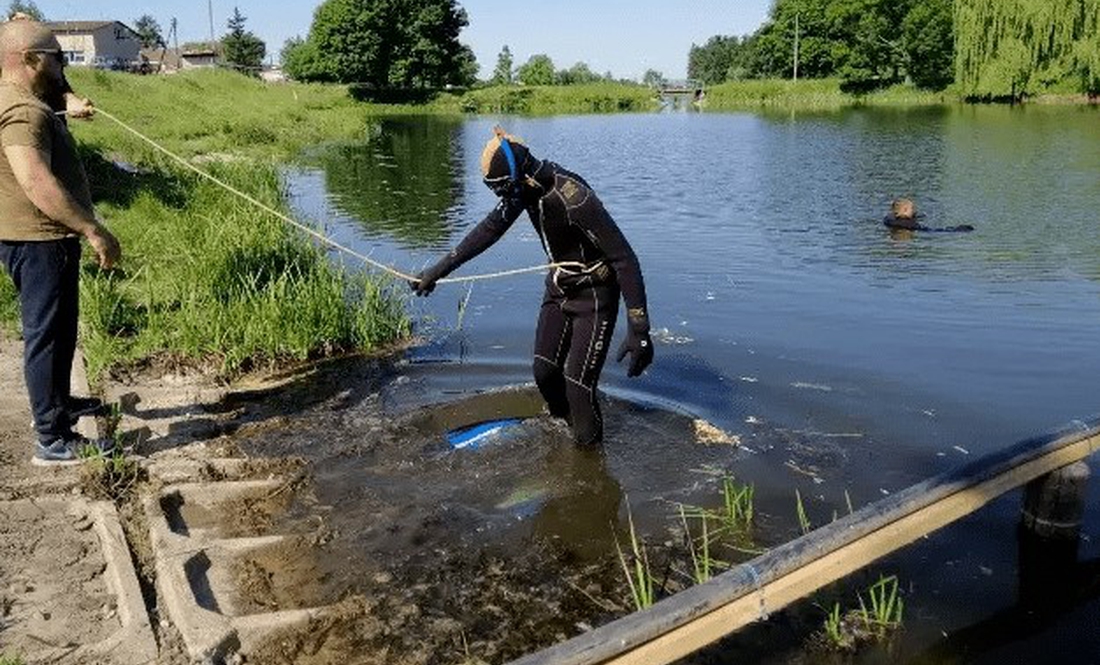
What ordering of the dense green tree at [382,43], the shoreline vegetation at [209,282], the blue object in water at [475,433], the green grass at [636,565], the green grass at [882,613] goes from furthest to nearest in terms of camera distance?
the dense green tree at [382,43]
the shoreline vegetation at [209,282]
the blue object in water at [475,433]
the green grass at [636,565]
the green grass at [882,613]

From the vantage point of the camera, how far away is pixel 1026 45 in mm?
48656

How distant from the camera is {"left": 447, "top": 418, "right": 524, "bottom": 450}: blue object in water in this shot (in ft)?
21.4

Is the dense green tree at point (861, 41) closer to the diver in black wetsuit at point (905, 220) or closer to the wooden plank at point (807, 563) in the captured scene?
the diver in black wetsuit at point (905, 220)

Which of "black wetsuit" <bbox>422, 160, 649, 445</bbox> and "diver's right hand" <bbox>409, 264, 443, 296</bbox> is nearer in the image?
"black wetsuit" <bbox>422, 160, 649, 445</bbox>

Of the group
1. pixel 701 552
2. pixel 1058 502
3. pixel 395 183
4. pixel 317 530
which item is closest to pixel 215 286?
pixel 317 530

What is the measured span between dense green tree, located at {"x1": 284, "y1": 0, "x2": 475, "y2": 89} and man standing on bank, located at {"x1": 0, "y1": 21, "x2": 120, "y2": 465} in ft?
247

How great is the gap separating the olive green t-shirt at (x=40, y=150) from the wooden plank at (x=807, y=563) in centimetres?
391

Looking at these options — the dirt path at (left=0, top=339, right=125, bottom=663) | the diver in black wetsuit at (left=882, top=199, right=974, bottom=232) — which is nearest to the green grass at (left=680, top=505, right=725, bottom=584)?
the dirt path at (left=0, top=339, right=125, bottom=663)

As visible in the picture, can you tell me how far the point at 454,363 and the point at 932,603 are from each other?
Result: 5052 mm

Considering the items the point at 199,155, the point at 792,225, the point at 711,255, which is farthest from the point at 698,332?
the point at 199,155

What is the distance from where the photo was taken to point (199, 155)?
23.5m

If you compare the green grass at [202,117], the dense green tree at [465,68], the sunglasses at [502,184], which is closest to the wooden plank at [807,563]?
the sunglasses at [502,184]

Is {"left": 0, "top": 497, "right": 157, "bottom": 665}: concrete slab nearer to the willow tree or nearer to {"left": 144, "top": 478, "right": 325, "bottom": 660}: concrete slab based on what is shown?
{"left": 144, "top": 478, "right": 325, "bottom": 660}: concrete slab

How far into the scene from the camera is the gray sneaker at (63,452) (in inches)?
210
